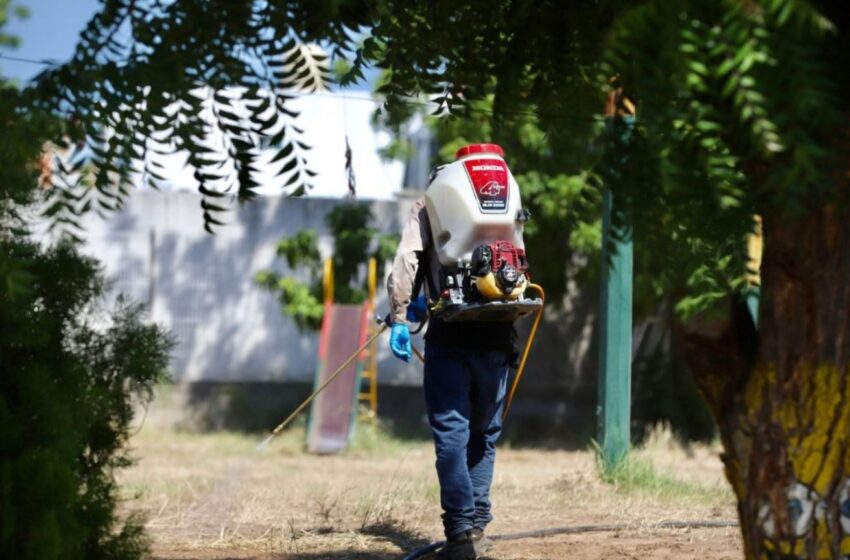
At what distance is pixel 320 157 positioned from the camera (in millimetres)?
14070

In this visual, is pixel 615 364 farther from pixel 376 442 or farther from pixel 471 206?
pixel 376 442

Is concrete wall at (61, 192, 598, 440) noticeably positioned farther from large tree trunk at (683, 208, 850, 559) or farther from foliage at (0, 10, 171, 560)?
large tree trunk at (683, 208, 850, 559)

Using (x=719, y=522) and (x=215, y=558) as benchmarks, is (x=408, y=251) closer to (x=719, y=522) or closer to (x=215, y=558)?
(x=215, y=558)

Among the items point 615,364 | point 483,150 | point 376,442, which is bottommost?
point 376,442

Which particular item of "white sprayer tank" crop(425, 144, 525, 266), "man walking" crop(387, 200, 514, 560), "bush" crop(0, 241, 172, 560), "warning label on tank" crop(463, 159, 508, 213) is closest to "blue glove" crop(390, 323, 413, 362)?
"man walking" crop(387, 200, 514, 560)

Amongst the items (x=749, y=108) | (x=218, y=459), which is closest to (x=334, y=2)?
(x=749, y=108)

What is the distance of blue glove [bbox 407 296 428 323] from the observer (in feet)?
19.0

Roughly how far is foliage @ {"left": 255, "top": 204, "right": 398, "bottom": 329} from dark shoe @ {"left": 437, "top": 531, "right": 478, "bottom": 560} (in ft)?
32.9

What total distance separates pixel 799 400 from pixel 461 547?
256 cm

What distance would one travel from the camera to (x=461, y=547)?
5.64 metres

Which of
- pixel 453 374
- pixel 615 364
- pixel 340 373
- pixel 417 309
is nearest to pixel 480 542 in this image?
pixel 453 374

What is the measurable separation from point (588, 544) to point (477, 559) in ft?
2.43

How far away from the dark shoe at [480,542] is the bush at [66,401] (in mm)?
1576

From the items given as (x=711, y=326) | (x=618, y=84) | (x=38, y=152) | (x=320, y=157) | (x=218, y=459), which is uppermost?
(x=320, y=157)
